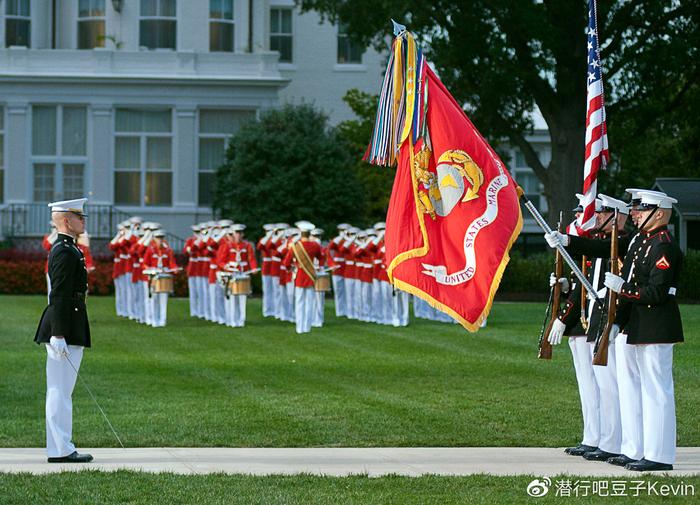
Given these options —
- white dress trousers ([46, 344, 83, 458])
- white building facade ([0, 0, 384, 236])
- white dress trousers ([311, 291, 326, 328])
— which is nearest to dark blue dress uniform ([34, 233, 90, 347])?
white dress trousers ([46, 344, 83, 458])

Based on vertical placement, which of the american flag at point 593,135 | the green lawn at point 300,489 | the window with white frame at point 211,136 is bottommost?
A: the green lawn at point 300,489

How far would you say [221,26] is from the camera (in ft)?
153

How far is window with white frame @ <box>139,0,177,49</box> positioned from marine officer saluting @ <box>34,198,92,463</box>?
3465 centimetres

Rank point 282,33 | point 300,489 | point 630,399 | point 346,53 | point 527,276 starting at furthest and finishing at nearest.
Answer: point 346,53, point 282,33, point 527,276, point 630,399, point 300,489

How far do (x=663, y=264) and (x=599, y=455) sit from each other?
1797 mm

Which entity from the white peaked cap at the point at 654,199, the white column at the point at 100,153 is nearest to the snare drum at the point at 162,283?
the white column at the point at 100,153

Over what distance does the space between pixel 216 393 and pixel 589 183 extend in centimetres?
671

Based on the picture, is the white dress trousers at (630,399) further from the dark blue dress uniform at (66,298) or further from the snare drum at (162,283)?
the snare drum at (162,283)

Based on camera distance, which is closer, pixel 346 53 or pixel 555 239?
pixel 555 239

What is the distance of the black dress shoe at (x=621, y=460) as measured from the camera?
37.7 feet

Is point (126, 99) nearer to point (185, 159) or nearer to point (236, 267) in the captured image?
point (185, 159)

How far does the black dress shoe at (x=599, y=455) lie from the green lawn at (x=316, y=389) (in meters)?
1.13

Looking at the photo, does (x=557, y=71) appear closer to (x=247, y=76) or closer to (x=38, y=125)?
(x=247, y=76)

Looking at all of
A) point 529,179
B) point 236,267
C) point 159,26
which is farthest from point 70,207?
point 529,179
